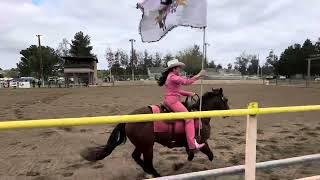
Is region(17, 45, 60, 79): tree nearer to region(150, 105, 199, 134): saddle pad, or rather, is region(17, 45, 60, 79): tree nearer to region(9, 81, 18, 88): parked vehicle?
region(9, 81, 18, 88): parked vehicle

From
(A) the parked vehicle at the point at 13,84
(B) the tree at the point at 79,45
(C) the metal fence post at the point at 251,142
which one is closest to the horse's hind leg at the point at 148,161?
(C) the metal fence post at the point at 251,142

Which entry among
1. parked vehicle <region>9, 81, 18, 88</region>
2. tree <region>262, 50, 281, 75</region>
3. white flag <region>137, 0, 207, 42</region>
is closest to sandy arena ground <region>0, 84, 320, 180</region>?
white flag <region>137, 0, 207, 42</region>

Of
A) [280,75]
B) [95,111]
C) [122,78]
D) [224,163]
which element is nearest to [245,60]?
[280,75]

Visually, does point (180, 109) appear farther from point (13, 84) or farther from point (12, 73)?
point (12, 73)

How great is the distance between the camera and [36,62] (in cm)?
10338

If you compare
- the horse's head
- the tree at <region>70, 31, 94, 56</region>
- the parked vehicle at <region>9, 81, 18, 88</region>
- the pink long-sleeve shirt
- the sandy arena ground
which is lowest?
the parked vehicle at <region>9, 81, 18, 88</region>

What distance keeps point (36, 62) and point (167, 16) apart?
100288 mm

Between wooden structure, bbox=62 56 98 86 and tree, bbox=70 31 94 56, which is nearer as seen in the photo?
wooden structure, bbox=62 56 98 86

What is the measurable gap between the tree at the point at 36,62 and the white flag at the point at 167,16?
318 ft

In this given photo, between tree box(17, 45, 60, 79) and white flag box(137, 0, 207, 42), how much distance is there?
97077 mm

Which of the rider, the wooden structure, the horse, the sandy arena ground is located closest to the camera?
the horse

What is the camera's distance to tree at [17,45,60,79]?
104062mm

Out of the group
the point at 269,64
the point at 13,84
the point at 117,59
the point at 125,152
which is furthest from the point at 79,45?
the point at 125,152

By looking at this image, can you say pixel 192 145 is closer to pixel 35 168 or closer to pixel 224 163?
pixel 224 163
